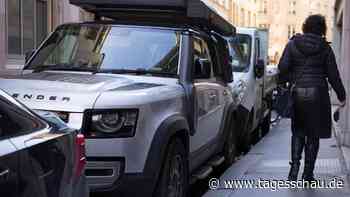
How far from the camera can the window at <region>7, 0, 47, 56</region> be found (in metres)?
14.8

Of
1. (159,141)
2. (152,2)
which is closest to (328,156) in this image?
(152,2)

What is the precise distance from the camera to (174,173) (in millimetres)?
6098

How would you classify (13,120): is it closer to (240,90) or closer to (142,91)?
(142,91)

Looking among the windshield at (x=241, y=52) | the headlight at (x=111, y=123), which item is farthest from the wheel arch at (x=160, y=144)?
the windshield at (x=241, y=52)

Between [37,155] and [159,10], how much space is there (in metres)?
4.72

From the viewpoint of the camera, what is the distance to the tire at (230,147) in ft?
29.6

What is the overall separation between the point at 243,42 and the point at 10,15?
5.26m

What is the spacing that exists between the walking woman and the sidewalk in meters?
0.64

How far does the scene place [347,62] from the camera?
11258 mm

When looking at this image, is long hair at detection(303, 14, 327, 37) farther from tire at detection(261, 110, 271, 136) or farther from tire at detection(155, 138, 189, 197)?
tire at detection(261, 110, 271, 136)

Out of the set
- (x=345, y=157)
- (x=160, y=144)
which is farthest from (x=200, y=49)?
(x=345, y=157)

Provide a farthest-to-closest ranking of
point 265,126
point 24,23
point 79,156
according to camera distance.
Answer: point 24,23
point 265,126
point 79,156

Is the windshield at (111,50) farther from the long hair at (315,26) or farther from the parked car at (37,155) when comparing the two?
the parked car at (37,155)

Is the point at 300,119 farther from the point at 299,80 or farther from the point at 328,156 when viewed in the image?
the point at 328,156
